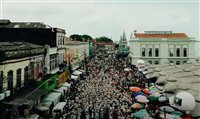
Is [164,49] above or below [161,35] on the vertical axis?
below

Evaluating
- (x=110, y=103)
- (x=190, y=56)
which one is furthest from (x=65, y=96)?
(x=190, y=56)

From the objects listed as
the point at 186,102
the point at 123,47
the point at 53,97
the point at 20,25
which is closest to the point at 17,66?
the point at 53,97

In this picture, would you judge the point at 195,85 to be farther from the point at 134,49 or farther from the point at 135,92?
the point at 134,49

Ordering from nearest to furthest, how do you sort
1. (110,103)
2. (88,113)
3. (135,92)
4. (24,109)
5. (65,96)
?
(24,109) → (88,113) → (110,103) → (135,92) → (65,96)

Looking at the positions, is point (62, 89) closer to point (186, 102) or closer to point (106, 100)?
point (106, 100)

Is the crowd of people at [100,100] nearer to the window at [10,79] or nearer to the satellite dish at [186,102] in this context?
the window at [10,79]

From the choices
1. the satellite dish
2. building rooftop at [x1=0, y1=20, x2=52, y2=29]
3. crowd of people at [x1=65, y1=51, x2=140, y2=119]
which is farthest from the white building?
the satellite dish
